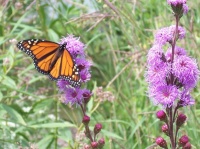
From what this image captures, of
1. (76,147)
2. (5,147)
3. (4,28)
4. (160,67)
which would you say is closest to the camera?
(160,67)

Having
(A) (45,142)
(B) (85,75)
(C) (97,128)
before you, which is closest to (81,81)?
(B) (85,75)

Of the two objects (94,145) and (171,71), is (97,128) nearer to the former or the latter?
(94,145)

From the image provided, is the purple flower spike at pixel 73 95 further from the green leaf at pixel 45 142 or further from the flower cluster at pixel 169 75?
the green leaf at pixel 45 142

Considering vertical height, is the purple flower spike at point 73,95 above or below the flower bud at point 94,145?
above

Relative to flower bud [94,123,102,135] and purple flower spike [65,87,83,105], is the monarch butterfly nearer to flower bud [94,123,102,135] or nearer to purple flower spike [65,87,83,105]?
purple flower spike [65,87,83,105]

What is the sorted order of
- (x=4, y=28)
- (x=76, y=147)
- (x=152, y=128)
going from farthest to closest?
(x=4, y=28) → (x=152, y=128) → (x=76, y=147)

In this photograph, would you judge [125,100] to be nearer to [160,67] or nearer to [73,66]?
[73,66]

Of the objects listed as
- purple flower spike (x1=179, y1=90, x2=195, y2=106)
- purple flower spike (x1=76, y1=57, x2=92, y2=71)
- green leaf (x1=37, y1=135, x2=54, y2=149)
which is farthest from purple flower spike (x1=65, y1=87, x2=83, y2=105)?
green leaf (x1=37, y1=135, x2=54, y2=149)

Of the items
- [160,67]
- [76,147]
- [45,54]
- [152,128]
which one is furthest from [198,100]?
[160,67]

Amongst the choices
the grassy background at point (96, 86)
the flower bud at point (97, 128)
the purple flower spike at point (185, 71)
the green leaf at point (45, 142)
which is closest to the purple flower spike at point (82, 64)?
the flower bud at point (97, 128)
